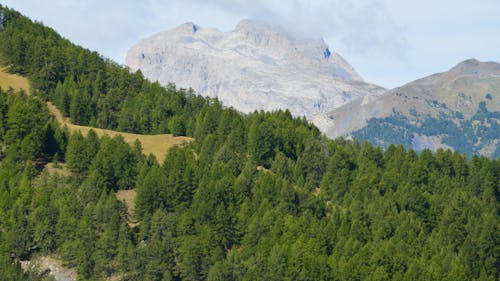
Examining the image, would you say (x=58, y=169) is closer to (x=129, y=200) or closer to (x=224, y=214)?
(x=129, y=200)

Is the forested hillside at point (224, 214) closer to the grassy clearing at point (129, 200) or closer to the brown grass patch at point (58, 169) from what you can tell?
the brown grass patch at point (58, 169)

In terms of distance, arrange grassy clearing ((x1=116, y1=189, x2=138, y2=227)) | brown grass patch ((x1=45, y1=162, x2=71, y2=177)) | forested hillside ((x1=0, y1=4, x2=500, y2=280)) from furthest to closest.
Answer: brown grass patch ((x1=45, y1=162, x2=71, y2=177)), grassy clearing ((x1=116, y1=189, x2=138, y2=227)), forested hillside ((x1=0, y1=4, x2=500, y2=280))

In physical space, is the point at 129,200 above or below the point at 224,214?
below

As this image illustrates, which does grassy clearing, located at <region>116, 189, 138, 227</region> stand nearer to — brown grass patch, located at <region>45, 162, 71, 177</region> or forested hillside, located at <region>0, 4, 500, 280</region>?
forested hillside, located at <region>0, 4, 500, 280</region>

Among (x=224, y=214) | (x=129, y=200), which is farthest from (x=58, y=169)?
(x=224, y=214)

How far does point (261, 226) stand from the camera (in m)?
155

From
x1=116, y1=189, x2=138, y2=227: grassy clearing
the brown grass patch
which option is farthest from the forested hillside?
x1=116, y1=189, x2=138, y2=227: grassy clearing

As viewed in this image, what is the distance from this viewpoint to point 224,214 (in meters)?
160

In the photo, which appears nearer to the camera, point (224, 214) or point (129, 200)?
point (224, 214)

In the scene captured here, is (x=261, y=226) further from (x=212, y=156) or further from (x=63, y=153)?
(x=63, y=153)

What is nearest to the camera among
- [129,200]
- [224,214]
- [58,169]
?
[224,214]

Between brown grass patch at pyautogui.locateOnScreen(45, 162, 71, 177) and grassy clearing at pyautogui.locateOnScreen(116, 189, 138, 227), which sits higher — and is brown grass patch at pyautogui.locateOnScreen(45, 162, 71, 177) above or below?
above

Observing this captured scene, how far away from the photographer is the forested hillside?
143375 millimetres

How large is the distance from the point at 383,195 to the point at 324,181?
14.2m
